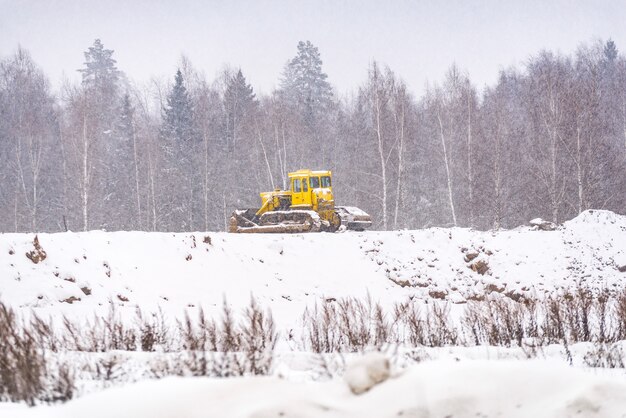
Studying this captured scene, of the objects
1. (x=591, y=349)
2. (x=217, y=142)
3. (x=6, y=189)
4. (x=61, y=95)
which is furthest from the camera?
(x=61, y=95)

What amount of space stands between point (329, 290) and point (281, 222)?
18.0ft

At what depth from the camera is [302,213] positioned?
74.5ft

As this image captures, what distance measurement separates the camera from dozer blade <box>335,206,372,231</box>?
23.8 meters

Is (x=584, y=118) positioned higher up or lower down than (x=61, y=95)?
lower down

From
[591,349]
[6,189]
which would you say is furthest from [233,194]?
[591,349]

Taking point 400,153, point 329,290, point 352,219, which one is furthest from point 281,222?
point 400,153

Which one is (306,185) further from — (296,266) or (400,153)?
(400,153)

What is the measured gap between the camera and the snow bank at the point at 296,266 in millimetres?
13742

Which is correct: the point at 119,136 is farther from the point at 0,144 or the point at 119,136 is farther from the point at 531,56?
the point at 531,56

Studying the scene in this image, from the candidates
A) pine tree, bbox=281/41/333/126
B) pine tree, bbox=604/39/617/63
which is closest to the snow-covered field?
pine tree, bbox=281/41/333/126

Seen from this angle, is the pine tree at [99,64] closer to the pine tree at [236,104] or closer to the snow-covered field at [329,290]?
the pine tree at [236,104]

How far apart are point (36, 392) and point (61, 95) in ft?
171

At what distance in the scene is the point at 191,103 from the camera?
125ft

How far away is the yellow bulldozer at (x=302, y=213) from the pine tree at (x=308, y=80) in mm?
20606
